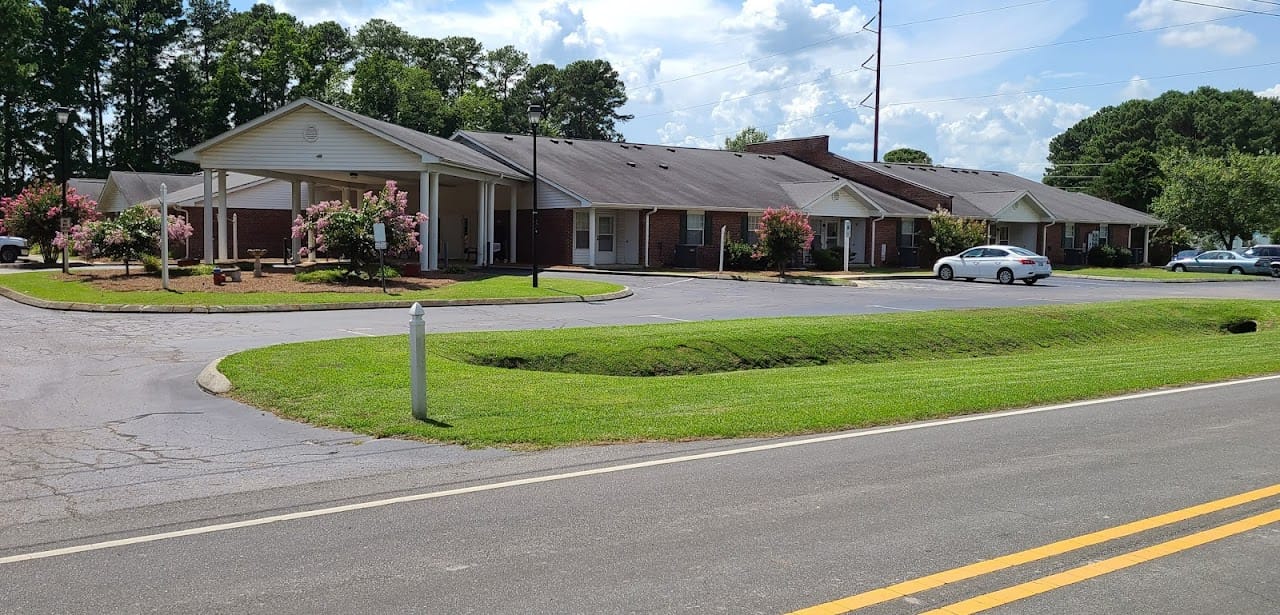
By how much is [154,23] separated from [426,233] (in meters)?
52.8

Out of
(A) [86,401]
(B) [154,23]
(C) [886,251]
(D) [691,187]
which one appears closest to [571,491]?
(A) [86,401]

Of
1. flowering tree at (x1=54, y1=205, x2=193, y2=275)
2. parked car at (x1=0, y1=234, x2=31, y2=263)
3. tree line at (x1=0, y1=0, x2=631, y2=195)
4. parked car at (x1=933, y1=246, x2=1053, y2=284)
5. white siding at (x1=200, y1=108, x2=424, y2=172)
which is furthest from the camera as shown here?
tree line at (x1=0, y1=0, x2=631, y2=195)

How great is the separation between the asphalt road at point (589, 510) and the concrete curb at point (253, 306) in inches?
408

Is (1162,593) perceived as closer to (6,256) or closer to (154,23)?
(6,256)

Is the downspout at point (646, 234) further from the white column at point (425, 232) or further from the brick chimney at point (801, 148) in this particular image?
the brick chimney at point (801, 148)

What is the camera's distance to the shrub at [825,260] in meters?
42.6

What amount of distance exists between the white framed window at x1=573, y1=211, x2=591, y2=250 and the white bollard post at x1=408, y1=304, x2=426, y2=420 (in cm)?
3070

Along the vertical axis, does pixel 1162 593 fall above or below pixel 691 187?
below

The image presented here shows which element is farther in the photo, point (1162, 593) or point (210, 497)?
point (210, 497)

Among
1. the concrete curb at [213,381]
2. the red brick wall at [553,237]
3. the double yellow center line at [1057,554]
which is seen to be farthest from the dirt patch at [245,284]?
the double yellow center line at [1057,554]

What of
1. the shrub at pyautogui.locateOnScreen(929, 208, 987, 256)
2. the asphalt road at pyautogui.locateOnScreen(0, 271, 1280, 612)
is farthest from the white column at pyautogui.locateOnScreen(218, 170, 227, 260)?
the shrub at pyautogui.locateOnScreen(929, 208, 987, 256)

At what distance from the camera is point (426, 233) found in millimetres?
32000

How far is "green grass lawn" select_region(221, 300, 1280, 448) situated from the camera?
30.8 feet

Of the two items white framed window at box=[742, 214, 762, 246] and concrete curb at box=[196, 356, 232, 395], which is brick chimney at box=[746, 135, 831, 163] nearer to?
white framed window at box=[742, 214, 762, 246]
